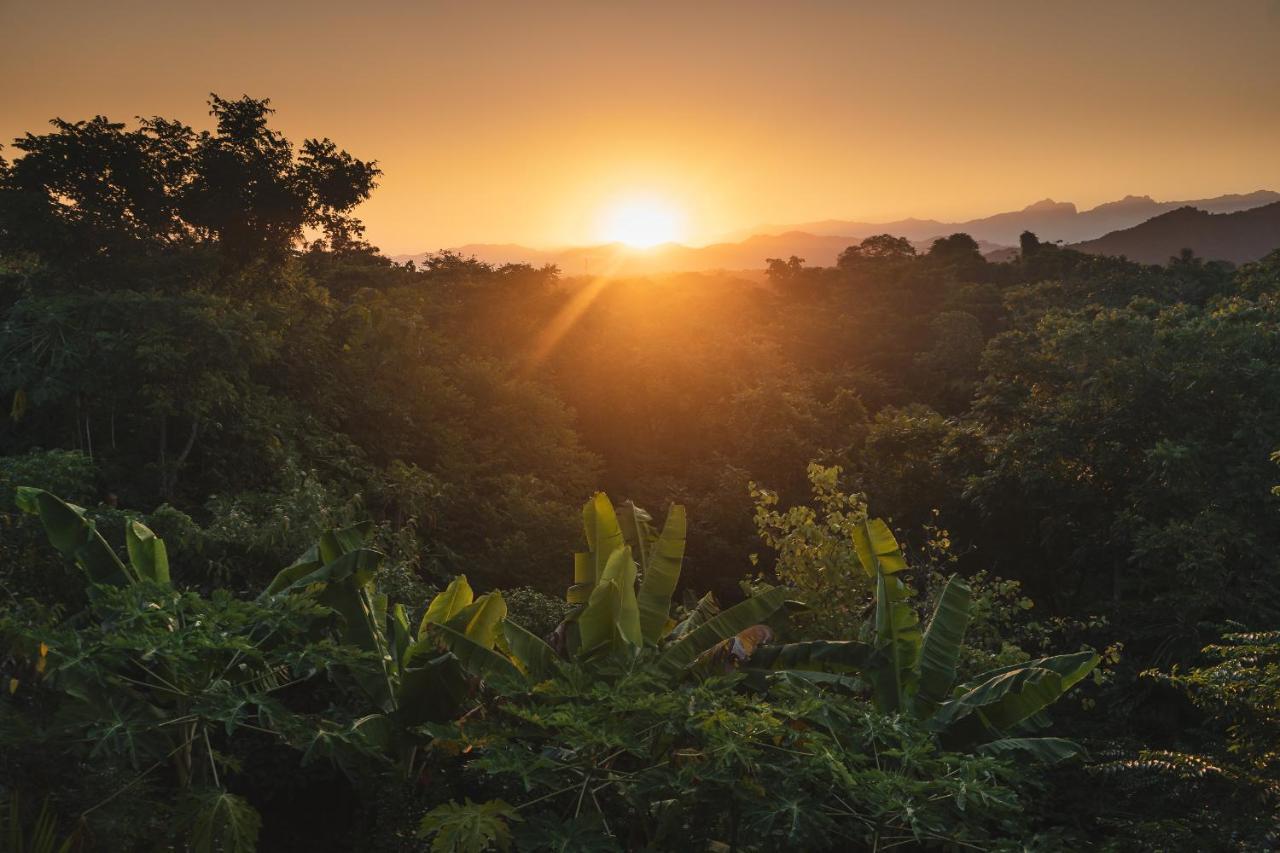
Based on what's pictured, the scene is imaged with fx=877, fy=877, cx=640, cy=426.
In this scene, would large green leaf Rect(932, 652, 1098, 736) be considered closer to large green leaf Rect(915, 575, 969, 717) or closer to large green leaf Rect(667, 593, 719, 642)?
large green leaf Rect(915, 575, 969, 717)

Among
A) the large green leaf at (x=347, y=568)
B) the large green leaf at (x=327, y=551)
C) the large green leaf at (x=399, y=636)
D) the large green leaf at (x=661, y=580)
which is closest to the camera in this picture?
the large green leaf at (x=347, y=568)

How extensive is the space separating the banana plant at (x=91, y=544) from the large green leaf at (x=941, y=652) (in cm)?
551

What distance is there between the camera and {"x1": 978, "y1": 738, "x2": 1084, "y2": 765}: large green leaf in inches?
236

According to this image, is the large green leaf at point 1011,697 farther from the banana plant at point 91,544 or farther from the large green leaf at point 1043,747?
the banana plant at point 91,544

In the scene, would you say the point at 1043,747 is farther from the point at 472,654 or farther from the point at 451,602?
the point at 451,602

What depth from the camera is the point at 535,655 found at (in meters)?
6.24

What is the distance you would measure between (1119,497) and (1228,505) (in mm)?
2112

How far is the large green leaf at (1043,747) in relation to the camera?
599 centimetres

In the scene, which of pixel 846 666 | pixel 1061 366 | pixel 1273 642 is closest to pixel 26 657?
pixel 846 666

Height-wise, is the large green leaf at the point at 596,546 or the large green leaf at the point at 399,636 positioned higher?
the large green leaf at the point at 596,546

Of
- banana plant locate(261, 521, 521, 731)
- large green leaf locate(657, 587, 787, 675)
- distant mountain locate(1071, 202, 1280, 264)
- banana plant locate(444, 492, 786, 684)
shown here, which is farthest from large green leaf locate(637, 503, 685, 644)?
distant mountain locate(1071, 202, 1280, 264)

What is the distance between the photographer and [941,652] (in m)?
6.57

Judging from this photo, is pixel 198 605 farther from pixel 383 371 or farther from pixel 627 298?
pixel 627 298

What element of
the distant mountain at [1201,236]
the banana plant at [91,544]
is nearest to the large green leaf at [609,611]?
the banana plant at [91,544]
